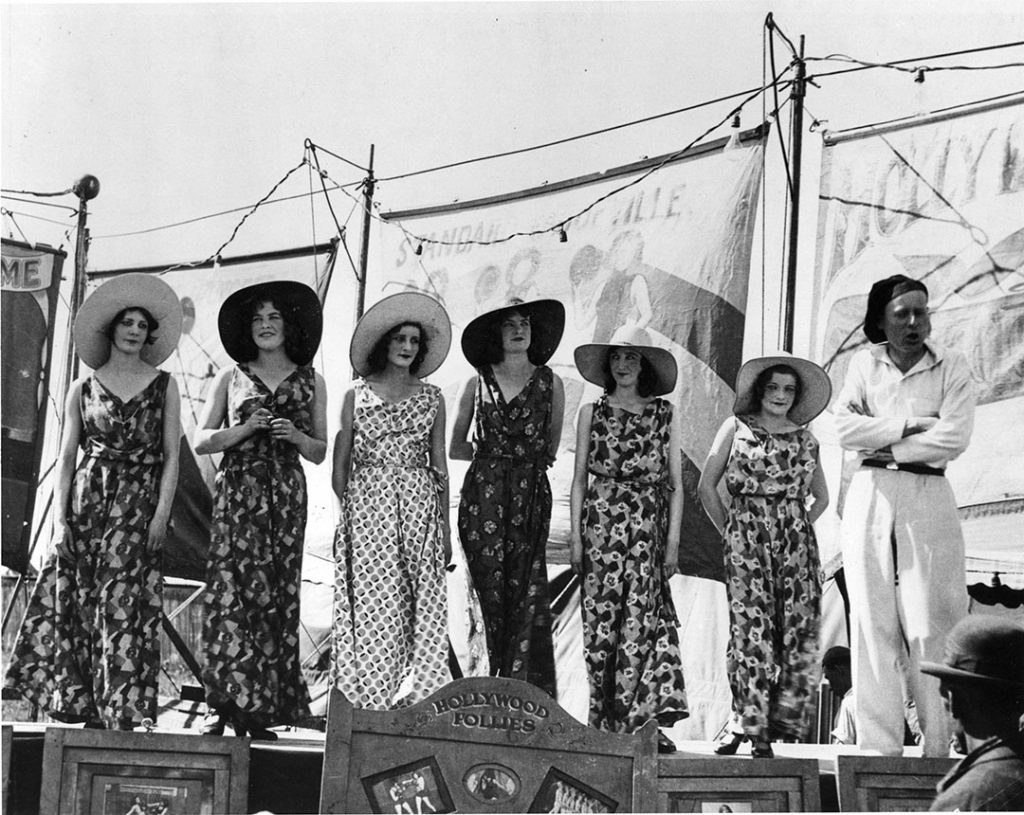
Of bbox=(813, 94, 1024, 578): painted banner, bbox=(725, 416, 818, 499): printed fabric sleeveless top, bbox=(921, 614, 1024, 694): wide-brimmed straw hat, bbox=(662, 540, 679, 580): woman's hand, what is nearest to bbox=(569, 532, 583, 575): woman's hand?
bbox=(662, 540, 679, 580): woman's hand

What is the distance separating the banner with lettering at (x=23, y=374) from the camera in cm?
832

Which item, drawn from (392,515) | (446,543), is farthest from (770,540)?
(392,515)

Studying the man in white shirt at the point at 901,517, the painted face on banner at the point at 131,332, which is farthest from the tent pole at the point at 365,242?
the man in white shirt at the point at 901,517

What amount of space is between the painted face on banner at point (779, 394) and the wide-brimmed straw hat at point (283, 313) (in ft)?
6.70

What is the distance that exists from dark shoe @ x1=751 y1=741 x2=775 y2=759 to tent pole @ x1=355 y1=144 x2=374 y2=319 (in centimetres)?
433

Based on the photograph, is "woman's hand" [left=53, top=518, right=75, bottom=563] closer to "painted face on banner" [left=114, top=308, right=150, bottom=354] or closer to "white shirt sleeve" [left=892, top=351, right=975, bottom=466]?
"painted face on banner" [left=114, top=308, right=150, bottom=354]

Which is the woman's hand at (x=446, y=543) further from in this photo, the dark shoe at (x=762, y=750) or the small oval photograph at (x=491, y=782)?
the small oval photograph at (x=491, y=782)

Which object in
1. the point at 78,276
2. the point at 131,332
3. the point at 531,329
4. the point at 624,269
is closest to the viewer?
the point at 131,332

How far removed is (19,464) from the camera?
8289 millimetres

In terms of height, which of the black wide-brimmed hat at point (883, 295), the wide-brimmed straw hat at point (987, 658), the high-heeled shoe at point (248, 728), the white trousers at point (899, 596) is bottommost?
the high-heeled shoe at point (248, 728)

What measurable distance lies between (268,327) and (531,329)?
3.97 ft

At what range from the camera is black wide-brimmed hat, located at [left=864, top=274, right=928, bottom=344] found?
6500 mm

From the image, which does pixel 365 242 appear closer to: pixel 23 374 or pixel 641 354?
pixel 23 374

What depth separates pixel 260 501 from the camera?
6.25 metres
